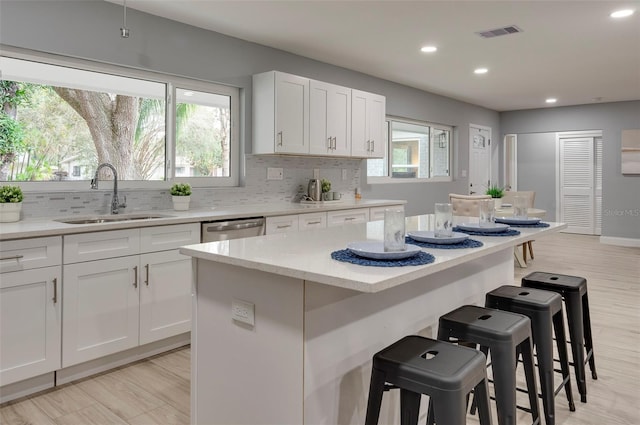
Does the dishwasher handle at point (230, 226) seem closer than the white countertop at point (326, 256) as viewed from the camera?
No

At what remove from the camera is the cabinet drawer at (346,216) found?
4.31m

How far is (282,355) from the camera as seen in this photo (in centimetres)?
158

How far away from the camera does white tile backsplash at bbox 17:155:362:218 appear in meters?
3.09

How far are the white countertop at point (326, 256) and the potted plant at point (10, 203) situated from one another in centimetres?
152

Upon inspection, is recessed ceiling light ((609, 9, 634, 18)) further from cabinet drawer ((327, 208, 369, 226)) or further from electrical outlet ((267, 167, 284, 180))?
electrical outlet ((267, 167, 284, 180))

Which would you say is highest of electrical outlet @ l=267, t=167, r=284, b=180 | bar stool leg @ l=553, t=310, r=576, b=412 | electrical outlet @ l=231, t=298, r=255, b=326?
electrical outlet @ l=267, t=167, r=284, b=180

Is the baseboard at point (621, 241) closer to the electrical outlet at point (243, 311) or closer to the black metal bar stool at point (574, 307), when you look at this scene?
the black metal bar stool at point (574, 307)

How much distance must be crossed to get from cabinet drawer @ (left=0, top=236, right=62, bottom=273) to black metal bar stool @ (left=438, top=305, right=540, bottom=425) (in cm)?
206

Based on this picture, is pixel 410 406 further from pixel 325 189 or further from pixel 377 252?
pixel 325 189

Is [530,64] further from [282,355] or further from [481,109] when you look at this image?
[282,355]

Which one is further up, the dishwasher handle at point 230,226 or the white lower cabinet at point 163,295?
the dishwasher handle at point 230,226

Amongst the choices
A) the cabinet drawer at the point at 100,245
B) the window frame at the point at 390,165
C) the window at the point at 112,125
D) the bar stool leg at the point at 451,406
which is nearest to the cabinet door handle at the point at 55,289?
the cabinet drawer at the point at 100,245

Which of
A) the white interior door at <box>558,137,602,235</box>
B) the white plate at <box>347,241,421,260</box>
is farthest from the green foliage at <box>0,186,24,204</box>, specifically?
the white interior door at <box>558,137,602,235</box>

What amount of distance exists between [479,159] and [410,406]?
7.60m
